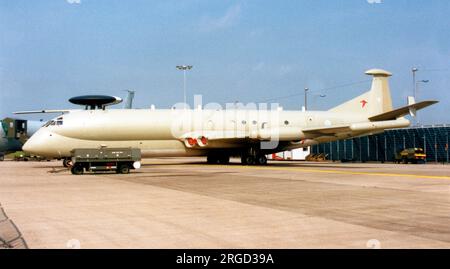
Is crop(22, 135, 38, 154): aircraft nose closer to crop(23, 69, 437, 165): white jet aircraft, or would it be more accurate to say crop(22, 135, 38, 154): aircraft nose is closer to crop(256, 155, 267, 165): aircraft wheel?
crop(23, 69, 437, 165): white jet aircraft

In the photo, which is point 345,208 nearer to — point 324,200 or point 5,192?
point 324,200

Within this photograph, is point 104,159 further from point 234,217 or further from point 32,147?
point 234,217

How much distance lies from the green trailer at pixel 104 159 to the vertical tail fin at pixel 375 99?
24.2 metres

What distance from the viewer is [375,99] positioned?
45.5m

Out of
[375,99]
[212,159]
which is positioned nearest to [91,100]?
[212,159]

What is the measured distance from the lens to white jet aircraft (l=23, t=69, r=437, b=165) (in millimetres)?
38094

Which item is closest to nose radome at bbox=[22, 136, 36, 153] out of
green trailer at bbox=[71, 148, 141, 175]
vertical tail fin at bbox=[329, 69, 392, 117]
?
green trailer at bbox=[71, 148, 141, 175]

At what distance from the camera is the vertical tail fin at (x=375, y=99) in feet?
149

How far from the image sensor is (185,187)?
19.6 meters

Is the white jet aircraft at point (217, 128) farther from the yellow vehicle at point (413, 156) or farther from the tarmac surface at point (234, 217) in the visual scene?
the tarmac surface at point (234, 217)

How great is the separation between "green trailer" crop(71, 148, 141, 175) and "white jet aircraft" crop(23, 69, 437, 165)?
347 inches
